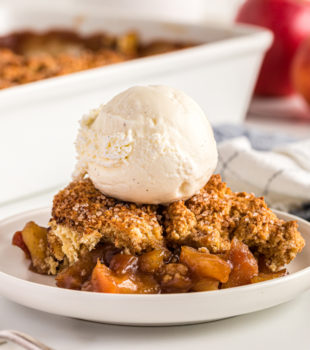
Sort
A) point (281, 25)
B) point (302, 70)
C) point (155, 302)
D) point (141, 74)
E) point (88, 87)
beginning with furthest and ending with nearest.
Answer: point (281, 25) → point (302, 70) → point (141, 74) → point (88, 87) → point (155, 302)

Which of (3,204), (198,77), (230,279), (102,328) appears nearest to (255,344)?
(230,279)

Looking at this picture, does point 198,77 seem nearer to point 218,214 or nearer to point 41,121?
point 41,121

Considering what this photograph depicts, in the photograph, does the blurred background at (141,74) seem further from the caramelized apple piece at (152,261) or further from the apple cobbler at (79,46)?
the caramelized apple piece at (152,261)

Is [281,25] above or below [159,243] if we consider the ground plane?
below

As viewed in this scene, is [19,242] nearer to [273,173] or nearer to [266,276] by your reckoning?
[266,276]

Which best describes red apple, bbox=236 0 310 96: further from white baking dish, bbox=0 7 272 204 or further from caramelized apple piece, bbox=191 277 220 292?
caramelized apple piece, bbox=191 277 220 292

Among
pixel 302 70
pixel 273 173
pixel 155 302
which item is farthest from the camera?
pixel 302 70

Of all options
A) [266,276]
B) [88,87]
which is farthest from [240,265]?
[88,87]
